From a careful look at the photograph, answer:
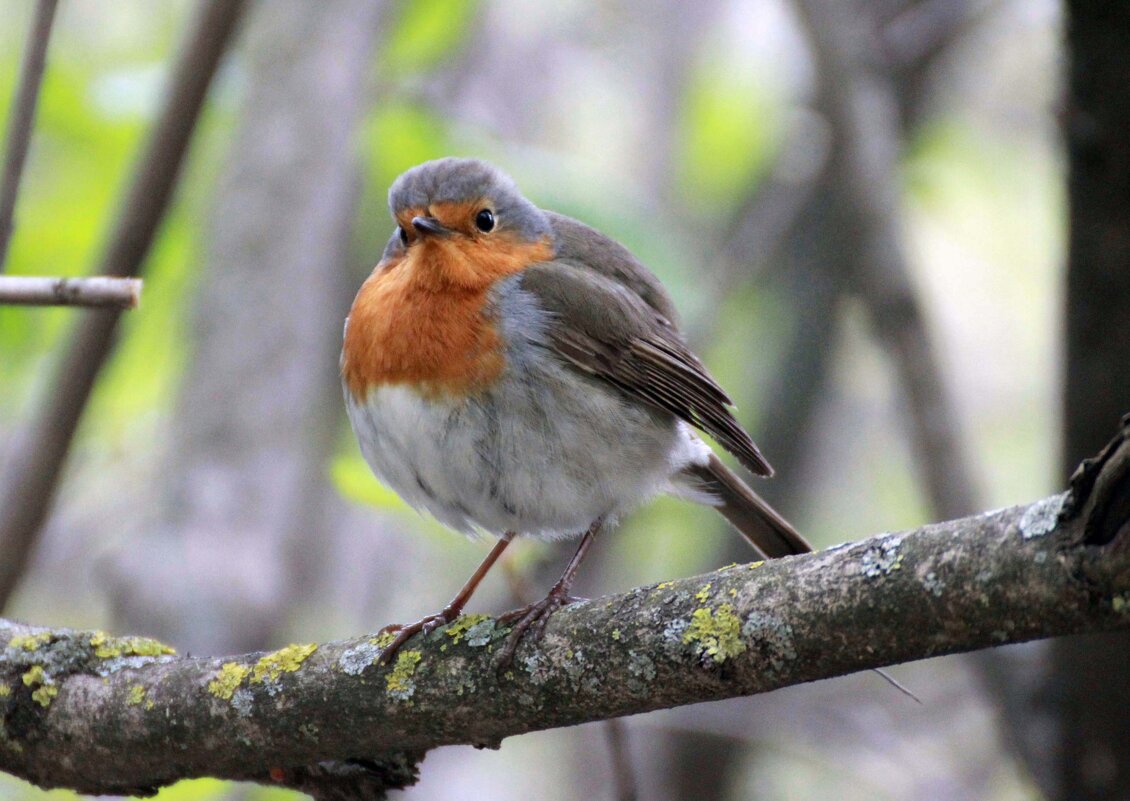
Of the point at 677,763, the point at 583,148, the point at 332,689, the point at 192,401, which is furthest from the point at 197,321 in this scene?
the point at 583,148

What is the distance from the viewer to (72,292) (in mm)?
2240

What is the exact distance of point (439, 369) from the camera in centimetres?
329

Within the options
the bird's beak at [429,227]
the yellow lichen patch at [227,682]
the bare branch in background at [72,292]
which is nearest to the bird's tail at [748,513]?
the bird's beak at [429,227]

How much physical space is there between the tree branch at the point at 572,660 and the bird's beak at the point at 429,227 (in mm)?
1273

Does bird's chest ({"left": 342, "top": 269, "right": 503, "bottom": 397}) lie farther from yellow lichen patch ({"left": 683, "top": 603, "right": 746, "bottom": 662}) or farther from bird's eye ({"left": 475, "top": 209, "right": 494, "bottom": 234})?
yellow lichen patch ({"left": 683, "top": 603, "right": 746, "bottom": 662})

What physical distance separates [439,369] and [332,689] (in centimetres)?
100

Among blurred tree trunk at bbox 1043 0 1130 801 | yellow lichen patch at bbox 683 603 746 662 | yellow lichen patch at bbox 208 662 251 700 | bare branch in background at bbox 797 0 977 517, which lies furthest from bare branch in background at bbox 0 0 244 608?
bare branch in background at bbox 797 0 977 517

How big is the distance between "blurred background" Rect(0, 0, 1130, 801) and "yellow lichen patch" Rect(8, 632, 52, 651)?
0.57 m

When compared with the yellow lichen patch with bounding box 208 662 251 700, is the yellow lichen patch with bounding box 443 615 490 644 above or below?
above

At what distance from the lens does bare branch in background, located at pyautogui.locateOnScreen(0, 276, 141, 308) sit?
2215 mm

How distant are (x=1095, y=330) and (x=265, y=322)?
2.74 m

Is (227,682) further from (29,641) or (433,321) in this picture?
(433,321)

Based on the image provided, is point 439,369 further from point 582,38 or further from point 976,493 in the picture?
point 582,38

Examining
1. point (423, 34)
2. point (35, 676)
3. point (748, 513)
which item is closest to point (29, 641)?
point (35, 676)
